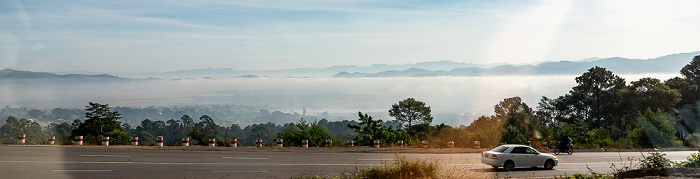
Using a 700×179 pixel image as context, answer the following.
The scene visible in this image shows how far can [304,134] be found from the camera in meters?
40.6

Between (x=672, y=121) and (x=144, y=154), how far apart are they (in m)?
53.3

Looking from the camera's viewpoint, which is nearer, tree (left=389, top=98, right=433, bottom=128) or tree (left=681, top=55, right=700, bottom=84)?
tree (left=389, top=98, right=433, bottom=128)

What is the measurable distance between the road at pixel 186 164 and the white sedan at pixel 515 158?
1.09 ft

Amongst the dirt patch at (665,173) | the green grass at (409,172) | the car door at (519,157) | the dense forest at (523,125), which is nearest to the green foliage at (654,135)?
the dense forest at (523,125)

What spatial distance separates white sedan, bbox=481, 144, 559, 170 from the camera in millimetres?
24828

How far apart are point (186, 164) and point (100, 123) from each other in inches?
807

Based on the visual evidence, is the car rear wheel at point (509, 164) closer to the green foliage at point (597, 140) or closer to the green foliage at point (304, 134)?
the green foliage at point (304, 134)

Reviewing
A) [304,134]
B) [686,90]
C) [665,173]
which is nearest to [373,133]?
[304,134]

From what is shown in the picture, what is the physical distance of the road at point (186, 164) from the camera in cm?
2039

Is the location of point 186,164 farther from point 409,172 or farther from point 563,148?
point 563,148

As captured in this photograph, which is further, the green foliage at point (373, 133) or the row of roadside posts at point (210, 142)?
the green foliage at point (373, 133)

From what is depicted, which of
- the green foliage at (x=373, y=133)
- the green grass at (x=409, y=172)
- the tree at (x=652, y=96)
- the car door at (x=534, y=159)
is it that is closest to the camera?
the green grass at (x=409, y=172)

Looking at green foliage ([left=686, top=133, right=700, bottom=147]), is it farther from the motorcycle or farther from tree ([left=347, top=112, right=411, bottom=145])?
tree ([left=347, top=112, right=411, bottom=145])

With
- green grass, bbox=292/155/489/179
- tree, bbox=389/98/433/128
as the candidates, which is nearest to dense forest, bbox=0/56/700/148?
tree, bbox=389/98/433/128
